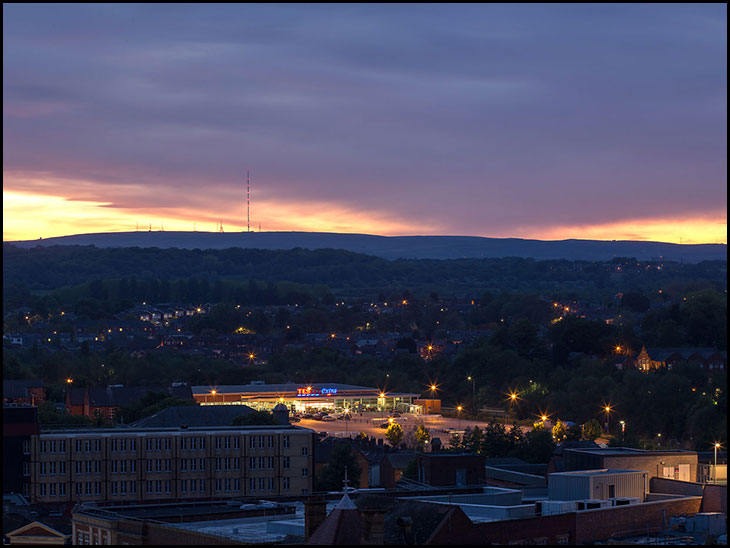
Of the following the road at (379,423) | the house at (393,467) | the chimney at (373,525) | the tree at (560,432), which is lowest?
the road at (379,423)

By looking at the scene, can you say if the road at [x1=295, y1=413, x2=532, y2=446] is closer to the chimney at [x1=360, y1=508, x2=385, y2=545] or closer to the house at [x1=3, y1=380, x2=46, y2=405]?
the house at [x1=3, y1=380, x2=46, y2=405]

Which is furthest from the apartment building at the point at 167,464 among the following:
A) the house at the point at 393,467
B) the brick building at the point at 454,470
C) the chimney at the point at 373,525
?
the chimney at the point at 373,525

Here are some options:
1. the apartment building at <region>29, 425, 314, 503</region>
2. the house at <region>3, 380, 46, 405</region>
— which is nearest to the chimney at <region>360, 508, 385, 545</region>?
the apartment building at <region>29, 425, 314, 503</region>

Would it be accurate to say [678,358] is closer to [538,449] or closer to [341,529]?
[538,449]

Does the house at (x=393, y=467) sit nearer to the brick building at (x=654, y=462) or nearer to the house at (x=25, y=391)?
the brick building at (x=654, y=462)

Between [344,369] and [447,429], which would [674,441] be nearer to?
[447,429]

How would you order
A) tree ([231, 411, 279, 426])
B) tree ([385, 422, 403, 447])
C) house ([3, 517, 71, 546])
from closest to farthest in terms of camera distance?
1. house ([3, 517, 71, 546])
2. tree ([231, 411, 279, 426])
3. tree ([385, 422, 403, 447])

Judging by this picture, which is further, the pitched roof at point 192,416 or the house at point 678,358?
the house at point 678,358
